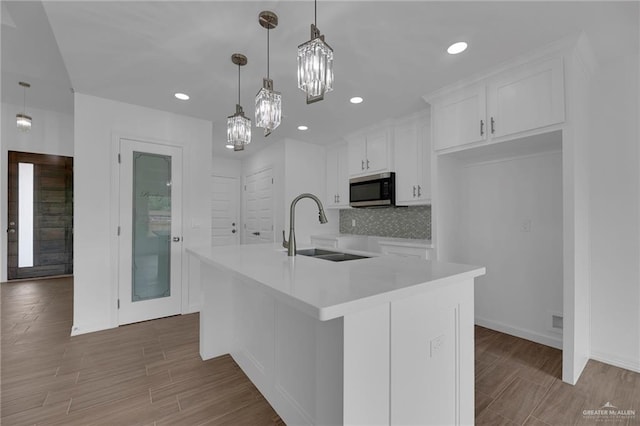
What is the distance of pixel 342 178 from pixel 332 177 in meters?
0.27

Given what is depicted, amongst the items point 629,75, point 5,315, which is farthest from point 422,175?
point 5,315

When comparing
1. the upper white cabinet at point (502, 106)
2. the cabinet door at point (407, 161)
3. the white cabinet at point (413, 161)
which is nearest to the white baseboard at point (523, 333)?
the white cabinet at point (413, 161)

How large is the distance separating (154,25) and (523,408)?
3.43m

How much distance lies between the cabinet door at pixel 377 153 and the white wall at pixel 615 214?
6.52 feet

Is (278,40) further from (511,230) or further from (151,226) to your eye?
(511,230)

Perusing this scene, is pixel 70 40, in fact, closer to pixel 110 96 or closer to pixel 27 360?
pixel 110 96

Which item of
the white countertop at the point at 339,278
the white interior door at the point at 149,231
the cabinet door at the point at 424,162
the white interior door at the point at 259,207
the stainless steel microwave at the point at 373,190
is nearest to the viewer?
the white countertop at the point at 339,278

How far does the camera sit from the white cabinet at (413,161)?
335 centimetres

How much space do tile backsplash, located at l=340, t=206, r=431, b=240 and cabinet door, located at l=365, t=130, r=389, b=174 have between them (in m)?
0.66

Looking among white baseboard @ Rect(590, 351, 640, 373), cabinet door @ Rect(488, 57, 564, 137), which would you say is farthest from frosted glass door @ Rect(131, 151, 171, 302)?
white baseboard @ Rect(590, 351, 640, 373)

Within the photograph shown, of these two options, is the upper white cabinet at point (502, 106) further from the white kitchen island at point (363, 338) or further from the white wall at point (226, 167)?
the white wall at point (226, 167)

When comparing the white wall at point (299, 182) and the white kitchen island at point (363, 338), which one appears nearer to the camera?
the white kitchen island at point (363, 338)

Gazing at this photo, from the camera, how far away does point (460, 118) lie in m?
2.64

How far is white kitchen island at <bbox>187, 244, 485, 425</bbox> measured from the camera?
3.10 feet
